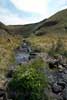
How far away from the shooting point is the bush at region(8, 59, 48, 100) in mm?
20656

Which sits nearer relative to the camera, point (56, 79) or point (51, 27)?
point (56, 79)

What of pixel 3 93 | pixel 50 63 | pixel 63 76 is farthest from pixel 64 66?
pixel 3 93

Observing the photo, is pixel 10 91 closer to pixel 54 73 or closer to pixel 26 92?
pixel 26 92

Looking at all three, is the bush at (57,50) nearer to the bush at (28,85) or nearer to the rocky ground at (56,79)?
the rocky ground at (56,79)

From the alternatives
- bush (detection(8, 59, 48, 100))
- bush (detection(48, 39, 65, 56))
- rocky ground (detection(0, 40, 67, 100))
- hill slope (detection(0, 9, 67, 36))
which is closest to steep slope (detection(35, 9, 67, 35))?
hill slope (detection(0, 9, 67, 36))

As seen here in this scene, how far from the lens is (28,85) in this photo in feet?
68.5

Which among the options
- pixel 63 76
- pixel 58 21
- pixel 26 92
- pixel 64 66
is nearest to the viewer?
pixel 26 92

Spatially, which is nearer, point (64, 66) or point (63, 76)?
point (63, 76)

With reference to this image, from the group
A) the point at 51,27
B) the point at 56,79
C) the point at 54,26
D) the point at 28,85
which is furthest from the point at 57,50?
the point at 51,27

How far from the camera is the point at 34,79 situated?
2138cm

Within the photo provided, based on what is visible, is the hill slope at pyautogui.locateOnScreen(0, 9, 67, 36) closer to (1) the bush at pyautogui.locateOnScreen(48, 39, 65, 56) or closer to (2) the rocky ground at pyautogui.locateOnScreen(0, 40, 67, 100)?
(1) the bush at pyautogui.locateOnScreen(48, 39, 65, 56)

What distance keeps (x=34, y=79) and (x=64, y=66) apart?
11.5 meters

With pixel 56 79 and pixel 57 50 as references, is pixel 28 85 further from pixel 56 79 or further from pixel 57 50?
pixel 57 50

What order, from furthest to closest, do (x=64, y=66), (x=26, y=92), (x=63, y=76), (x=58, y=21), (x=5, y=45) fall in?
(x=58, y=21) < (x=5, y=45) < (x=64, y=66) < (x=63, y=76) < (x=26, y=92)
